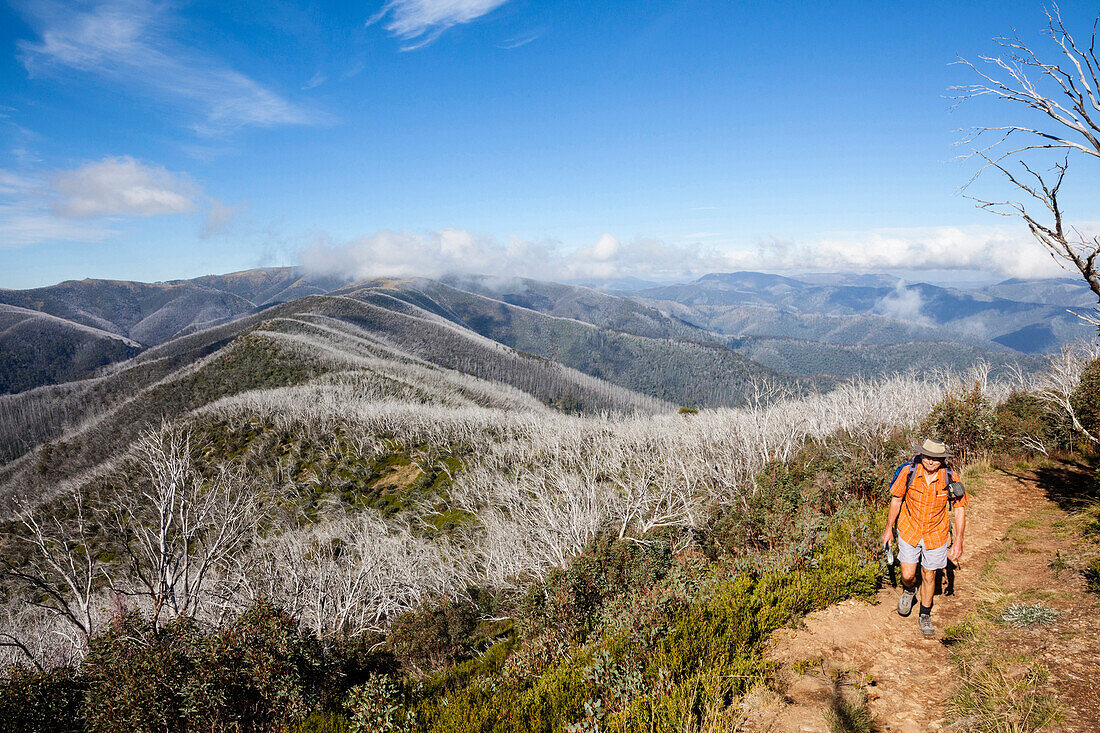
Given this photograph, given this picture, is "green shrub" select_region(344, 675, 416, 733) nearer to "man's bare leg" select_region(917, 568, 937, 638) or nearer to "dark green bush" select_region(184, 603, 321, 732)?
"dark green bush" select_region(184, 603, 321, 732)

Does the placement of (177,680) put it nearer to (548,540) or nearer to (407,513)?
(548,540)

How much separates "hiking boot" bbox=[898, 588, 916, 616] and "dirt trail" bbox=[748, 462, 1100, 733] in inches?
5.2

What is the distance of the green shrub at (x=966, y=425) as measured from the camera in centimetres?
1553

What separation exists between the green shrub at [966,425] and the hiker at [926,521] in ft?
38.3

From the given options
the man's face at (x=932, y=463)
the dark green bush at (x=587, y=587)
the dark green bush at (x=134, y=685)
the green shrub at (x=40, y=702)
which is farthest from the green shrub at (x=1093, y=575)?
the green shrub at (x=40, y=702)

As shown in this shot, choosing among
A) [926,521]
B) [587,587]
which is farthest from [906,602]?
[587,587]

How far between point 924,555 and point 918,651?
131cm

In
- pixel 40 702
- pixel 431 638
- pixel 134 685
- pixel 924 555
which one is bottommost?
pixel 431 638

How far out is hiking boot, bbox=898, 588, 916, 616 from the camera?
680 centimetres

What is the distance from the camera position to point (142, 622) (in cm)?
899

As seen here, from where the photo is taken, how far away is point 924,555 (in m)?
6.68

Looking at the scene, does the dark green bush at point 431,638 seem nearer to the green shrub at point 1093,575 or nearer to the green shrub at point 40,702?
the green shrub at point 40,702

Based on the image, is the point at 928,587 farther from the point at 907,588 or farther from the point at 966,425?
the point at 966,425

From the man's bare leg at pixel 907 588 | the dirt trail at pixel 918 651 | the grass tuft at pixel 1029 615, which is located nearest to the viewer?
the dirt trail at pixel 918 651
